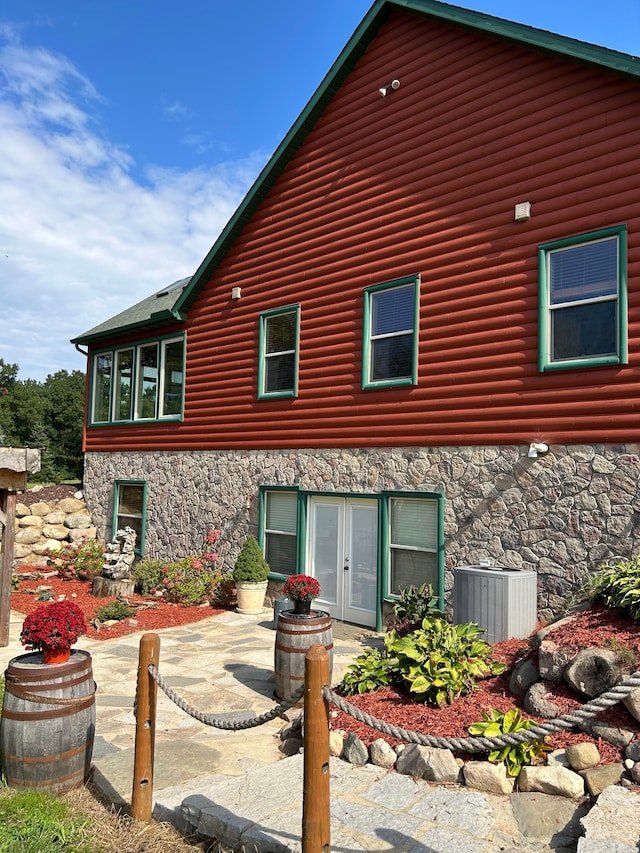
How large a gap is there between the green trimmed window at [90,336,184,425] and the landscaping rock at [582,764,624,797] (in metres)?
12.3

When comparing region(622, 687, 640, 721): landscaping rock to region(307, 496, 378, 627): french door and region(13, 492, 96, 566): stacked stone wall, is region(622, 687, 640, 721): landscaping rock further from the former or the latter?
region(13, 492, 96, 566): stacked stone wall

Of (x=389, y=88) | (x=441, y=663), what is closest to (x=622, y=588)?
(x=441, y=663)

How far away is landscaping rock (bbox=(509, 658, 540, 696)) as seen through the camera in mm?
6179

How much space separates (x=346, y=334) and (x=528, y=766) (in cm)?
822

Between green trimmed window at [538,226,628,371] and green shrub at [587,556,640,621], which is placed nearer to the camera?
green shrub at [587,556,640,621]

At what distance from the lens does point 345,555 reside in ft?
39.0

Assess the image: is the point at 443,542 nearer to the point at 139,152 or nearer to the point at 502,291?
the point at 502,291

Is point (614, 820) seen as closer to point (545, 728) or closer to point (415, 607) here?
point (545, 728)

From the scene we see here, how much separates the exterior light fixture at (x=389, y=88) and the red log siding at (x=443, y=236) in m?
0.13

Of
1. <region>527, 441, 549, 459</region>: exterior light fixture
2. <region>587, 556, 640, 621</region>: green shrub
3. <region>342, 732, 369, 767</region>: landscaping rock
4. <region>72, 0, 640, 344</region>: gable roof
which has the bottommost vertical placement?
<region>342, 732, 369, 767</region>: landscaping rock

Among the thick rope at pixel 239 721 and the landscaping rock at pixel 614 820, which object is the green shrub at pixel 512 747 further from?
the thick rope at pixel 239 721

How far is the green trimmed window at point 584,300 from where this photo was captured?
8.53m

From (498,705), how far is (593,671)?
94 centimetres

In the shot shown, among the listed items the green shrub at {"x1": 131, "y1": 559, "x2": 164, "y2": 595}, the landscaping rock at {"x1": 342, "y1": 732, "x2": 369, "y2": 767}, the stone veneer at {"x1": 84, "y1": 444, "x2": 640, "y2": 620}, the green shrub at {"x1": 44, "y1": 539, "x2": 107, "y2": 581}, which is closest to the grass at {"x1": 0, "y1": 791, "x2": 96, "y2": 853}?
the landscaping rock at {"x1": 342, "y1": 732, "x2": 369, "y2": 767}
